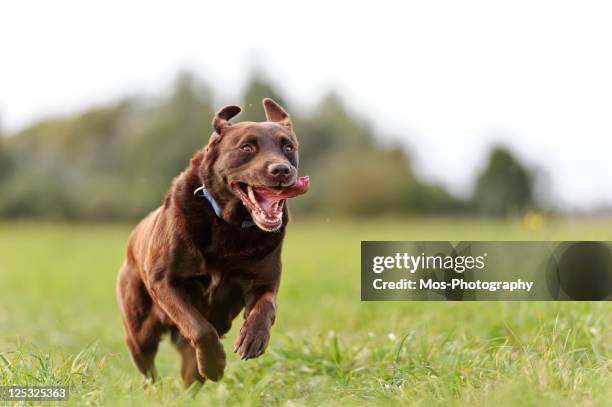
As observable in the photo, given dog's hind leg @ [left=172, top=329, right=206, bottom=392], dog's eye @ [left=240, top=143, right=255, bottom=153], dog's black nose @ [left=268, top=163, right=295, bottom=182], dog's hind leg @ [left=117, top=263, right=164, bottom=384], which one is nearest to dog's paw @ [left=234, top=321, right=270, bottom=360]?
dog's black nose @ [left=268, top=163, right=295, bottom=182]

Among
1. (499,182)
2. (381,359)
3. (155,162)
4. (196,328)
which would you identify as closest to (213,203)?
(196,328)

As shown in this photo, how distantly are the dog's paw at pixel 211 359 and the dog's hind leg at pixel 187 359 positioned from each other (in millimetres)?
731

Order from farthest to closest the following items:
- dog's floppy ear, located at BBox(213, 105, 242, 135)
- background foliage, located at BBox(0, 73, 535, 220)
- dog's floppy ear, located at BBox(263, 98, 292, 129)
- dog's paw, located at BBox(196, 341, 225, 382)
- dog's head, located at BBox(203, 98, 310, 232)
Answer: background foliage, located at BBox(0, 73, 535, 220) → dog's floppy ear, located at BBox(263, 98, 292, 129) → dog's floppy ear, located at BBox(213, 105, 242, 135) → dog's paw, located at BBox(196, 341, 225, 382) → dog's head, located at BBox(203, 98, 310, 232)

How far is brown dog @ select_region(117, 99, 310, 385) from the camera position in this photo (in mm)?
4293

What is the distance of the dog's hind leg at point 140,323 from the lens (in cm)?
525

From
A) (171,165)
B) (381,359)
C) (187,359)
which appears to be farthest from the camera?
(171,165)

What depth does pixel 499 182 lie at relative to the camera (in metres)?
28.4

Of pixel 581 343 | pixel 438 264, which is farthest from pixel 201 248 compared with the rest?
pixel 581 343

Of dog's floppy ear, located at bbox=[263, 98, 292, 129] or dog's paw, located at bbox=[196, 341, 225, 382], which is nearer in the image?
dog's paw, located at bbox=[196, 341, 225, 382]

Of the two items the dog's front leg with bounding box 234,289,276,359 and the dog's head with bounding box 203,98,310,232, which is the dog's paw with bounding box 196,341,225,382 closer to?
the dog's front leg with bounding box 234,289,276,359

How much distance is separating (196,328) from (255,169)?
0.94 meters

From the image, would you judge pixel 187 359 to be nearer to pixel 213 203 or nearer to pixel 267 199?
pixel 213 203

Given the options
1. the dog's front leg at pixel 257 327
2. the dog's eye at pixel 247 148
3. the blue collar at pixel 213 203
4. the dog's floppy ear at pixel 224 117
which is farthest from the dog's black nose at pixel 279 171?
the dog's front leg at pixel 257 327

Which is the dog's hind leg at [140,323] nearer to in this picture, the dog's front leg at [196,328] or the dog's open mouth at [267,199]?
the dog's front leg at [196,328]
